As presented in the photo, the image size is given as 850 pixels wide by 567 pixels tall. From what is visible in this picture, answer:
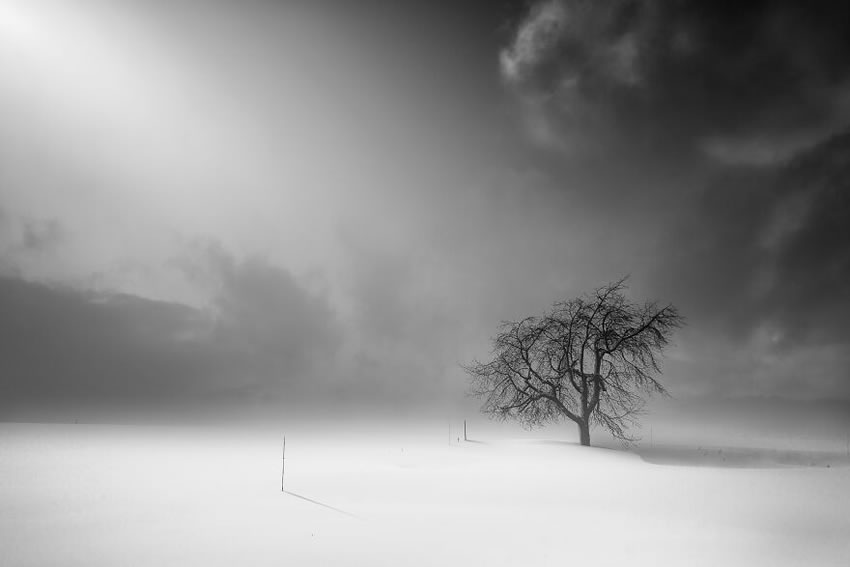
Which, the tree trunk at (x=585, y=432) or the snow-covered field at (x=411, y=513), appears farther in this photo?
the tree trunk at (x=585, y=432)

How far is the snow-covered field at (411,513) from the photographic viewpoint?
707 centimetres

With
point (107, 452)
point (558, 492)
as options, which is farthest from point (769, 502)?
point (107, 452)

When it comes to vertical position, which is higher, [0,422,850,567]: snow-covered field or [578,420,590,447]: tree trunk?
[578,420,590,447]: tree trunk

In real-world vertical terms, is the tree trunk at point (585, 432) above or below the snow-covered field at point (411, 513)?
above

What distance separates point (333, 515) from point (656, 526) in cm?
570

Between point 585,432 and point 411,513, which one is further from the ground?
point 585,432

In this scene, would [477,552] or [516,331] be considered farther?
[516,331]

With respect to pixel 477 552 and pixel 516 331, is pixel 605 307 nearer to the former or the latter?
pixel 516 331

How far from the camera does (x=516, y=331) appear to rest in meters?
21.3

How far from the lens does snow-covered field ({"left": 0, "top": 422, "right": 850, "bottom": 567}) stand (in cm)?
707

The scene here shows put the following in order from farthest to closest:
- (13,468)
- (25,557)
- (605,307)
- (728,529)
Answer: (605,307) < (13,468) < (728,529) < (25,557)

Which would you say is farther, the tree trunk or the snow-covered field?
the tree trunk

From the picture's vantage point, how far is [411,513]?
896 cm

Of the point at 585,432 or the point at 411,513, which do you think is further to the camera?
Result: the point at 585,432
